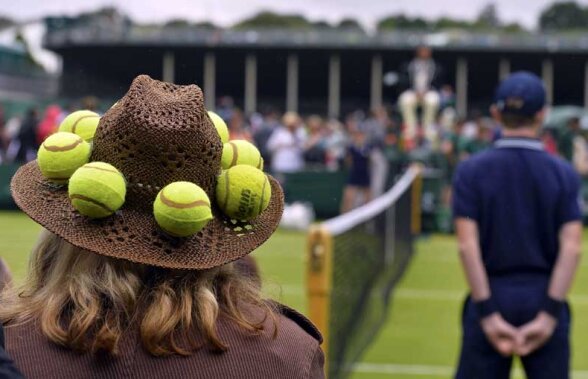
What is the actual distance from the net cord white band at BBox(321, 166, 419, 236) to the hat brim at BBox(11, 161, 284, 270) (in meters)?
2.85

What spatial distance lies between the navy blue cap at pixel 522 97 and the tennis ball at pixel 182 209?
8.80 ft

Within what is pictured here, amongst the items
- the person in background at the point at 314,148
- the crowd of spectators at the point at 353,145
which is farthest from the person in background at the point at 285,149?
the person in background at the point at 314,148

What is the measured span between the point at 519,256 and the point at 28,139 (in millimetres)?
17520

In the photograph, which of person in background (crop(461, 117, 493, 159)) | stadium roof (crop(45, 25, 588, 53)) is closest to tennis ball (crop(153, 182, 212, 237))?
person in background (crop(461, 117, 493, 159))

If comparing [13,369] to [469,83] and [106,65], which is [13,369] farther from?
[469,83]

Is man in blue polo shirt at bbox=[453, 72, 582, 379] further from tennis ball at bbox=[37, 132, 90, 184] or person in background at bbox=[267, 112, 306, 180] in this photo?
person in background at bbox=[267, 112, 306, 180]

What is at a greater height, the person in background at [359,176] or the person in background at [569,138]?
the person in background at [569,138]

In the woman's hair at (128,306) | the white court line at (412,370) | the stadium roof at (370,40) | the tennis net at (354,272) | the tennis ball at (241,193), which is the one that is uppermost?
the stadium roof at (370,40)

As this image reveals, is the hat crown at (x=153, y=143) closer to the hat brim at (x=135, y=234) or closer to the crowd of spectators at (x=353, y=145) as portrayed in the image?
the hat brim at (x=135, y=234)

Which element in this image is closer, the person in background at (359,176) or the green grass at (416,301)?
the green grass at (416,301)

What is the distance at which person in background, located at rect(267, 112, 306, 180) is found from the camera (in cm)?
2008

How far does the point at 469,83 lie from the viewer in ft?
Result: 145

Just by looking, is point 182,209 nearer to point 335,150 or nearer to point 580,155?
point 580,155

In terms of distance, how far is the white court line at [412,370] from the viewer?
25.0ft
